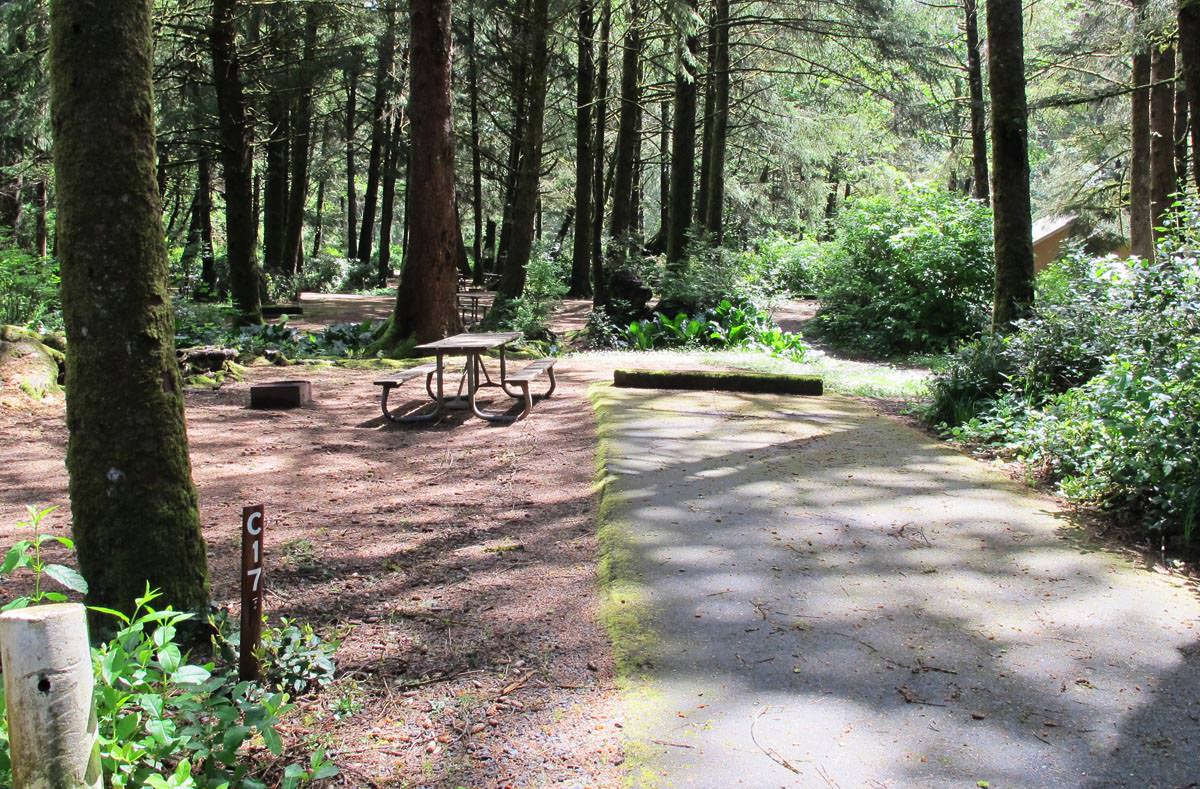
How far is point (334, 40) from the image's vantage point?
18.1 m

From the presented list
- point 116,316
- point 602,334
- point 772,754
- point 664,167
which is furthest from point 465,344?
point 664,167

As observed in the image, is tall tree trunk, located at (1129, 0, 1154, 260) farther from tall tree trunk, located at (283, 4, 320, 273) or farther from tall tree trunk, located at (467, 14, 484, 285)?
tall tree trunk, located at (283, 4, 320, 273)

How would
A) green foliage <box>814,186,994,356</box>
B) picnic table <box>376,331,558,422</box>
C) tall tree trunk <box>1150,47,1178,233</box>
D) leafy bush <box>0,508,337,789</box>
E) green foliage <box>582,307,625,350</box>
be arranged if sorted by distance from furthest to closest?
green foliage <box>814,186,994,356</box>, green foliage <box>582,307,625,350</box>, tall tree trunk <box>1150,47,1178,233</box>, picnic table <box>376,331,558,422</box>, leafy bush <box>0,508,337,789</box>

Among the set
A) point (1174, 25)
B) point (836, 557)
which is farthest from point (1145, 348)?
point (1174, 25)

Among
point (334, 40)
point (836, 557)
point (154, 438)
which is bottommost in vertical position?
point (836, 557)

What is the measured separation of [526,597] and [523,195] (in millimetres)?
14785

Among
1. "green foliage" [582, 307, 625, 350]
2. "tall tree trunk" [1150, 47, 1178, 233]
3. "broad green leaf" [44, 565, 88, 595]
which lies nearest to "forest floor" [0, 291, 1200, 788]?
"broad green leaf" [44, 565, 88, 595]

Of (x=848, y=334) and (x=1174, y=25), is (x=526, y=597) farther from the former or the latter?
(x=848, y=334)

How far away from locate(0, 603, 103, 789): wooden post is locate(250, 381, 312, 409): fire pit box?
25.5ft

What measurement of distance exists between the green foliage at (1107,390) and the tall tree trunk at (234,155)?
506 inches

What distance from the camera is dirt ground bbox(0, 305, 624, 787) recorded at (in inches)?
127

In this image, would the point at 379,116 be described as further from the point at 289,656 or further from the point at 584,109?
the point at 289,656

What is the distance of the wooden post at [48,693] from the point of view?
76.4 inches

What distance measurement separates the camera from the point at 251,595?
3.29 metres
